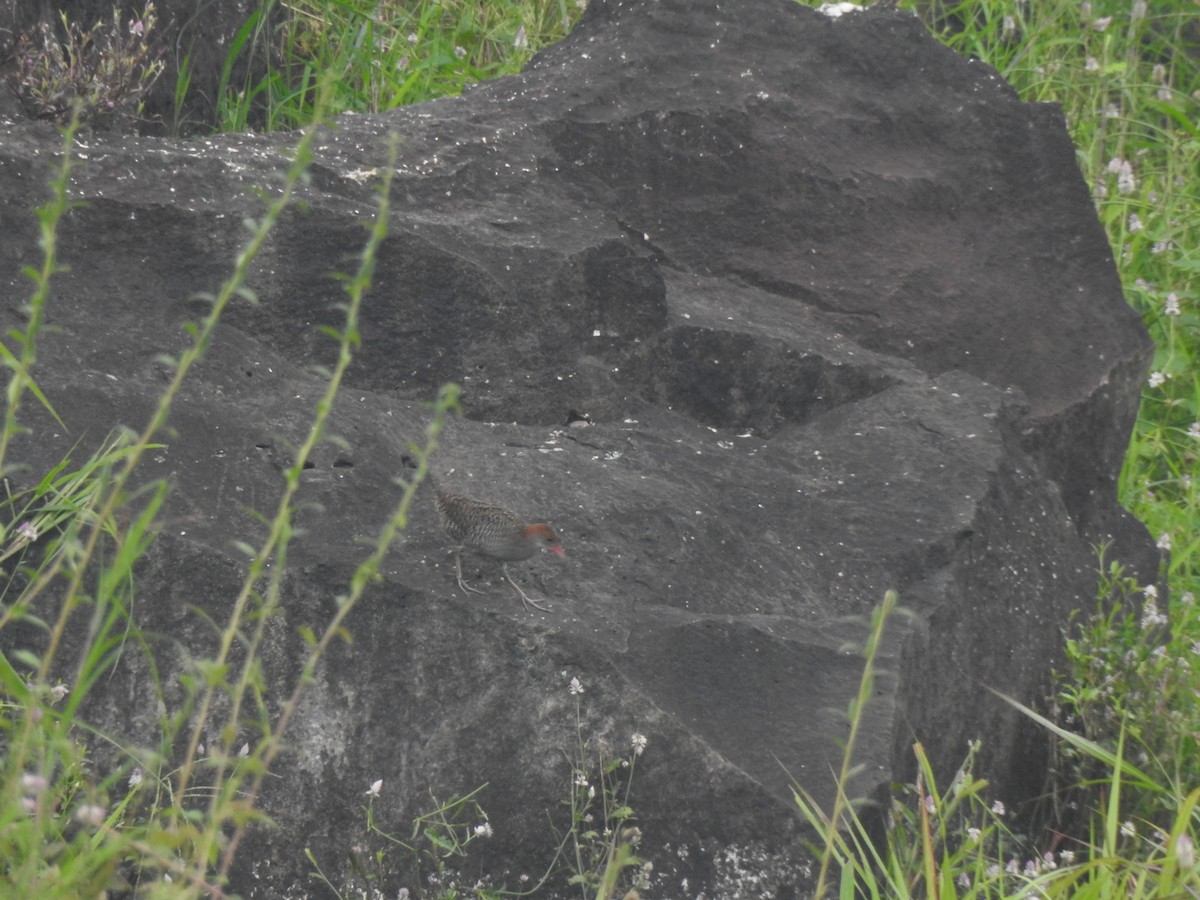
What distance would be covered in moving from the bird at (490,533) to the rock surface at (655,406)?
0.05m

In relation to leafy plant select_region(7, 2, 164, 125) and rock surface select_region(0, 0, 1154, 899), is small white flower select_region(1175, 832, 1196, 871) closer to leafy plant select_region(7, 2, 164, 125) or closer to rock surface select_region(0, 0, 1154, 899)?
rock surface select_region(0, 0, 1154, 899)

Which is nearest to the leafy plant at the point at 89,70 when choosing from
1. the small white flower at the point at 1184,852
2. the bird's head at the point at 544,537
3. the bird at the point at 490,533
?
the bird at the point at 490,533

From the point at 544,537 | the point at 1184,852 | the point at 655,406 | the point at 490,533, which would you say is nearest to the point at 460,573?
the point at 490,533

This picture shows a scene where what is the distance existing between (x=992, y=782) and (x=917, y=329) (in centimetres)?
157

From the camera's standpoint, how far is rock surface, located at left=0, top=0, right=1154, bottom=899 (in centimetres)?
296

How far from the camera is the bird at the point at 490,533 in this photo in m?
3.14

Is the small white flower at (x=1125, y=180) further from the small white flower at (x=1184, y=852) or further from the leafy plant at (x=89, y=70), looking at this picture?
the small white flower at (x=1184, y=852)

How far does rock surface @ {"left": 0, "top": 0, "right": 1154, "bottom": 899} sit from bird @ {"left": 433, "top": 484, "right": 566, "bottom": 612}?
5 cm

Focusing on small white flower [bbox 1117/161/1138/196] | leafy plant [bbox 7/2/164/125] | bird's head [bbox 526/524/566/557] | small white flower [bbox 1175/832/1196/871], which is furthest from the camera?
small white flower [bbox 1117/161/1138/196]

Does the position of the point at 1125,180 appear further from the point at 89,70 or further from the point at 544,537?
the point at 544,537

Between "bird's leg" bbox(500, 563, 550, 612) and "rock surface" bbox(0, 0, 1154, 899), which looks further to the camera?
"bird's leg" bbox(500, 563, 550, 612)

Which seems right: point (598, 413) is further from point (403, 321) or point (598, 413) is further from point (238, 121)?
point (238, 121)

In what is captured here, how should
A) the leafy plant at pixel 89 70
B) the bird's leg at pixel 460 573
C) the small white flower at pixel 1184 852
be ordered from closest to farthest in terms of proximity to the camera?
the small white flower at pixel 1184 852 < the bird's leg at pixel 460 573 < the leafy plant at pixel 89 70

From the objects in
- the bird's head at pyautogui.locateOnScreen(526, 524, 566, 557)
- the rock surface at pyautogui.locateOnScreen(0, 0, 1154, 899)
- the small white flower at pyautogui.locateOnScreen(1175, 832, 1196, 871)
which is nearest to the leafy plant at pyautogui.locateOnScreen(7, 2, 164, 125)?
the rock surface at pyautogui.locateOnScreen(0, 0, 1154, 899)
